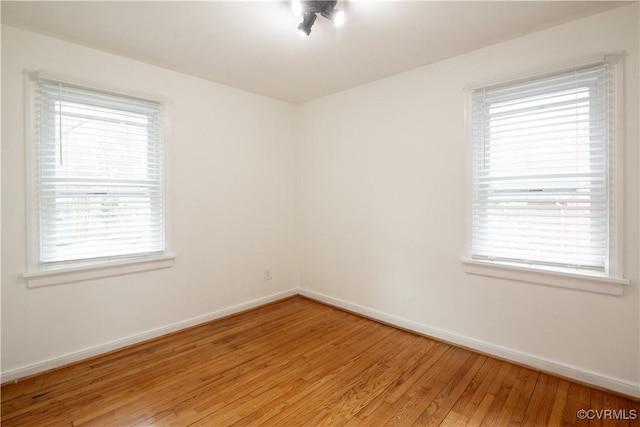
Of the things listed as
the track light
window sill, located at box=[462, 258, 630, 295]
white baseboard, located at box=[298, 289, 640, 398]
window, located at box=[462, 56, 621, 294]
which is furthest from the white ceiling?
white baseboard, located at box=[298, 289, 640, 398]

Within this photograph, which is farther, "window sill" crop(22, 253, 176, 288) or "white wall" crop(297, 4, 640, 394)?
"window sill" crop(22, 253, 176, 288)

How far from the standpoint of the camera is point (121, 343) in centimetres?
279

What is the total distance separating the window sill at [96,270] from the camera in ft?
7.88

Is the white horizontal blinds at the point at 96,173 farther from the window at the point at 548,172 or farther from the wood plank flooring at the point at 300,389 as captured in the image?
the window at the point at 548,172

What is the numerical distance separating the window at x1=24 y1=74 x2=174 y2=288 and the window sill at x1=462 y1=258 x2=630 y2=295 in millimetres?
2971

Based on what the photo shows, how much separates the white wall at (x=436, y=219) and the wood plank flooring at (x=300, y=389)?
272mm

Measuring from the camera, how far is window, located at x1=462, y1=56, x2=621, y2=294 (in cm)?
217

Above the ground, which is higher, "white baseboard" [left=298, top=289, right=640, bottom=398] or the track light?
the track light

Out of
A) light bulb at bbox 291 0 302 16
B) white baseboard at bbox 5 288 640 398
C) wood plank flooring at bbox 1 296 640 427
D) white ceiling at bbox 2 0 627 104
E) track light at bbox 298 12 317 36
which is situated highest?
white ceiling at bbox 2 0 627 104

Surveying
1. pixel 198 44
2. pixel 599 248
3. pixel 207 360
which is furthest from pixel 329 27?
pixel 207 360

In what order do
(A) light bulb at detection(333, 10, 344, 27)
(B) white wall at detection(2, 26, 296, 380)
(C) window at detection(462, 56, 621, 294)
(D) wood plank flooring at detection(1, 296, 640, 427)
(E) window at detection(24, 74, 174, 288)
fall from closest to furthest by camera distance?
(D) wood plank flooring at detection(1, 296, 640, 427)
(A) light bulb at detection(333, 10, 344, 27)
(C) window at detection(462, 56, 621, 294)
(B) white wall at detection(2, 26, 296, 380)
(E) window at detection(24, 74, 174, 288)

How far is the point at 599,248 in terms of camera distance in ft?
7.24

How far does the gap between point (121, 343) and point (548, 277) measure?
361 cm

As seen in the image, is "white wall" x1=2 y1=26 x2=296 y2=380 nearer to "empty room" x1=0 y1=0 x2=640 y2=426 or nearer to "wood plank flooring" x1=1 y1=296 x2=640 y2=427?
"empty room" x1=0 y1=0 x2=640 y2=426
